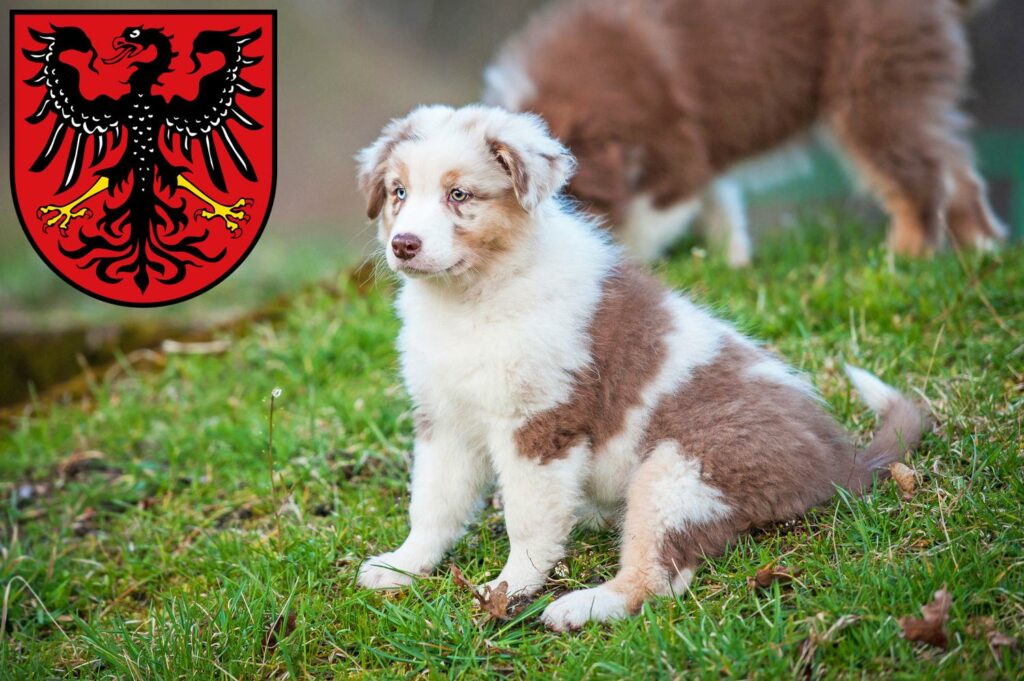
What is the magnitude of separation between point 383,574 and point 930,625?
1.64 m

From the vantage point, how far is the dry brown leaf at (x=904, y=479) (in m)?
3.12

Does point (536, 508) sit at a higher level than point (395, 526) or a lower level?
higher

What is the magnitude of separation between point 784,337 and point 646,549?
1.94 meters

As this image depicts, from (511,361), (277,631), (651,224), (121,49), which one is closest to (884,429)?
(511,361)

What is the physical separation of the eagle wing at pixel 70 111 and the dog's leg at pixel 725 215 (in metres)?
3.41

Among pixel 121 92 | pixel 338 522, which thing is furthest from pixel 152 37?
pixel 338 522

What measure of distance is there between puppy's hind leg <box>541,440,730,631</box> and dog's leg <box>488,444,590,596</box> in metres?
Result: 0.16

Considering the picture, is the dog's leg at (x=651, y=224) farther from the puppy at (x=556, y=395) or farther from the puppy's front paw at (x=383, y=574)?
the puppy's front paw at (x=383, y=574)

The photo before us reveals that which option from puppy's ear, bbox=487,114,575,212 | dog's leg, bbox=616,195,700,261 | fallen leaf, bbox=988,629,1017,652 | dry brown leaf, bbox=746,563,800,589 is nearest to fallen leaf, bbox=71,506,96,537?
puppy's ear, bbox=487,114,575,212

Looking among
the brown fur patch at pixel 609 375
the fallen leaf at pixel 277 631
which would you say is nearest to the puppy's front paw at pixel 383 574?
the fallen leaf at pixel 277 631

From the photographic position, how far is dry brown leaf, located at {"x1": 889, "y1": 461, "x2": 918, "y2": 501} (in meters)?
3.12

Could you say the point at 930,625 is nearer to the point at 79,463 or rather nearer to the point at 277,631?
the point at 277,631

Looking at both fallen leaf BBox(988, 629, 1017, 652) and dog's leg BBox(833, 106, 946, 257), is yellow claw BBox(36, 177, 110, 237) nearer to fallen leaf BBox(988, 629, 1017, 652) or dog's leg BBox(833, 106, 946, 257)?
fallen leaf BBox(988, 629, 1017, 652)

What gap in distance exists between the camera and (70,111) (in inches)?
167
